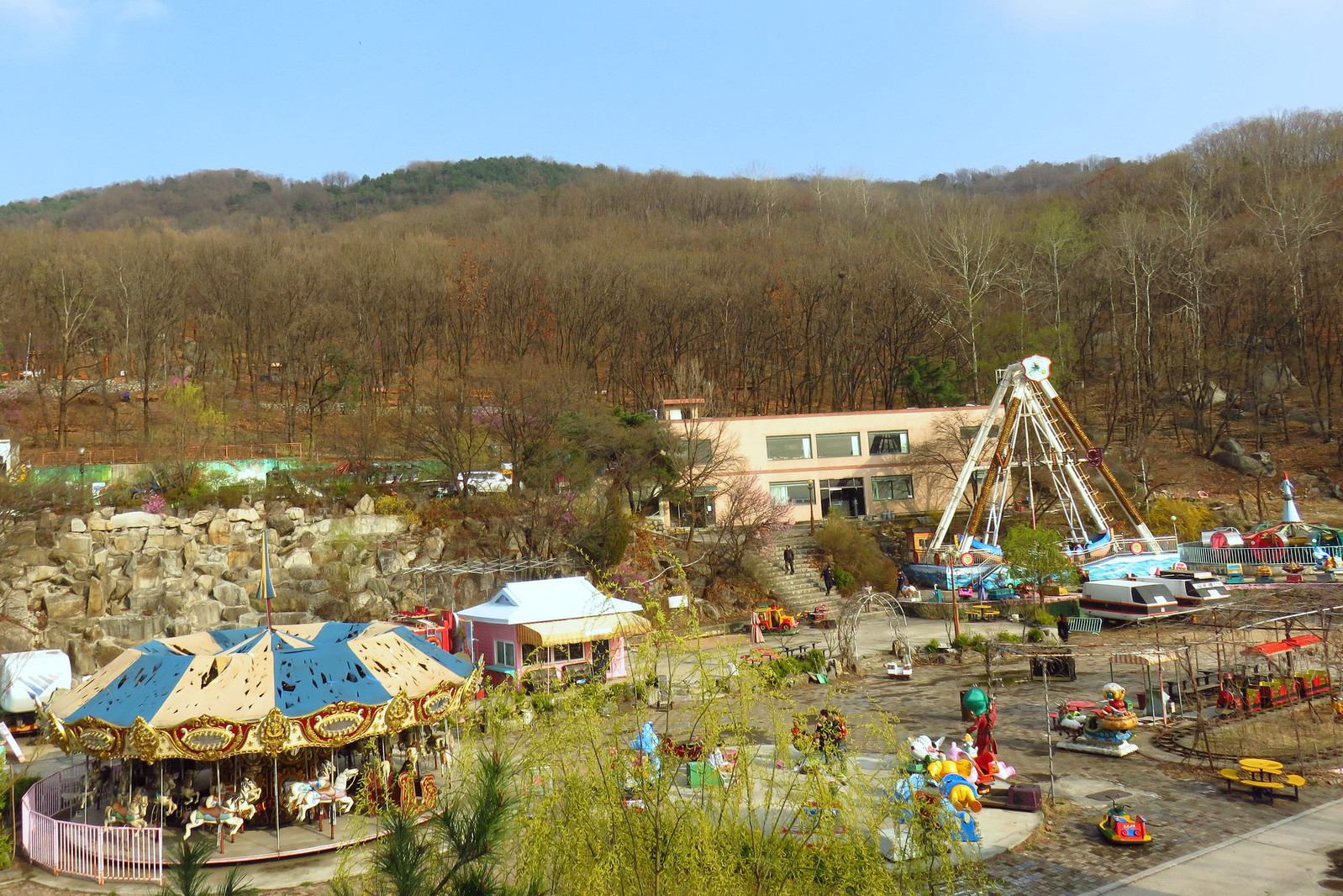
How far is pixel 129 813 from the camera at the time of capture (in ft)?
48.1

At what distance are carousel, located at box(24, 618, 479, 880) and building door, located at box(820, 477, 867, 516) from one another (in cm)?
3516

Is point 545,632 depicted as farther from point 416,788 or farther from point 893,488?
point 893,488

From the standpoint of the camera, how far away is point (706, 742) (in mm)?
7469

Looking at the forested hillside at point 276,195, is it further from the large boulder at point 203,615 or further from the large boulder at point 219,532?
the large boulder at point 203,615

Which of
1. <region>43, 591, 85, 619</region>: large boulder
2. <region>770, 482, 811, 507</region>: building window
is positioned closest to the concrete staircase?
<region>770, 482, 811, 507</region>: building window

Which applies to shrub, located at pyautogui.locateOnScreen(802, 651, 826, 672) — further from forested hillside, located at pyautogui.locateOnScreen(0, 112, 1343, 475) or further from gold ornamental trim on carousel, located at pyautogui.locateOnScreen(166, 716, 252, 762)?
forested hillside, located at pyautogui.locateOnScreen(0, 112, 1343, 475)

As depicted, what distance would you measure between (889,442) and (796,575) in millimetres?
12859

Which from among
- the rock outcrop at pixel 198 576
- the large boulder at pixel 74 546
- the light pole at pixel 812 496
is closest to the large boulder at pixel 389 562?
the rock outcrop at pixel 198 576

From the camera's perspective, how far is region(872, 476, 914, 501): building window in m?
51.1

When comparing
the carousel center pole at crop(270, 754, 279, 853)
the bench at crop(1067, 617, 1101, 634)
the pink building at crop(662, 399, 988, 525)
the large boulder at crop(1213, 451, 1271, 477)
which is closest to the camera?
the carousel center pole at crop(270, 754, 279, 853)

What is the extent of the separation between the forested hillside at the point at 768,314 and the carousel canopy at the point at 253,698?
28.0 m

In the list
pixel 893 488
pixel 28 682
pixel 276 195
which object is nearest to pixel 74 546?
pixel 28 682

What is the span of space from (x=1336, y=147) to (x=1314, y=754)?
277 ft

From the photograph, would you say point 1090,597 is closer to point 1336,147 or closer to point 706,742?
point 706,742
